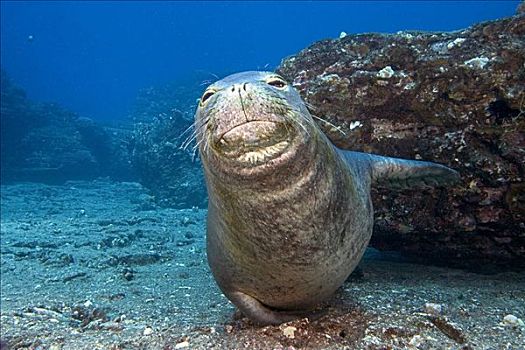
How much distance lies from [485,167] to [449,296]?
1344 mm

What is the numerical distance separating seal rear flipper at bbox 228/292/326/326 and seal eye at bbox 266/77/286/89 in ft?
5.39

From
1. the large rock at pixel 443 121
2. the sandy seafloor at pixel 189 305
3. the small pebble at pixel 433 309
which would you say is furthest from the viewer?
the large rock at pixel 443 121

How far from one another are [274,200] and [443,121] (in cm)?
286

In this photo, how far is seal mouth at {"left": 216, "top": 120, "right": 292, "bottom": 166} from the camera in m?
2.32

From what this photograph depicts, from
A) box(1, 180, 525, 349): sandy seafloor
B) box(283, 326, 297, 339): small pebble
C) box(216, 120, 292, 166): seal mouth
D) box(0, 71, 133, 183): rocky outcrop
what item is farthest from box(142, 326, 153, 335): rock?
box(0, 71, 133, 183): rocky outcrop

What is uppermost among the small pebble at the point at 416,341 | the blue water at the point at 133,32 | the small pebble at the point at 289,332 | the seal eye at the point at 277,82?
the blue water at the point at 133,32

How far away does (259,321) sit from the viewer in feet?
11.1

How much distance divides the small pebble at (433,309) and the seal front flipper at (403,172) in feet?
3.74

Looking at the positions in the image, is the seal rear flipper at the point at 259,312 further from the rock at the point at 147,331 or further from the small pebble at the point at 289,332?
the rock at the point at 147,331

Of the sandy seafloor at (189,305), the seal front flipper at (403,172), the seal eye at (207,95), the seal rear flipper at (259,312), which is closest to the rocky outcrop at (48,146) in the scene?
the sandy seafloor at (189,305)

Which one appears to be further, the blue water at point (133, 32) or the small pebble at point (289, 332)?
the blue water at point (133, 32)

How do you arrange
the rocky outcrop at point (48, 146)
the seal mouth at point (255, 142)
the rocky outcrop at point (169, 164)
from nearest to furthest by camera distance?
1. the seal mouth at point (255, 142)
2. the rocky outcrop at point (169, 164)
3. the rocky outcrop at point (48, 146)

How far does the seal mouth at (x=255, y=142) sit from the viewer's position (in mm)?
2324

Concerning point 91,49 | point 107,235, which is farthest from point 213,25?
point 107,235
